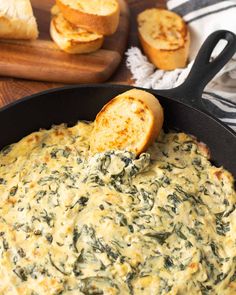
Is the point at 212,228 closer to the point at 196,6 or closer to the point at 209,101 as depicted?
the point at 209,101

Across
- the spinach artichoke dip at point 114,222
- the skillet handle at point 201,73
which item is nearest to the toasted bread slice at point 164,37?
the skillet handle at point 201,73

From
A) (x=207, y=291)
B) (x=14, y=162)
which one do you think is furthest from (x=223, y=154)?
(x=14, y=162)

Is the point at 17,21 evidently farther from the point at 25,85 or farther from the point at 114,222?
the point at 114,222

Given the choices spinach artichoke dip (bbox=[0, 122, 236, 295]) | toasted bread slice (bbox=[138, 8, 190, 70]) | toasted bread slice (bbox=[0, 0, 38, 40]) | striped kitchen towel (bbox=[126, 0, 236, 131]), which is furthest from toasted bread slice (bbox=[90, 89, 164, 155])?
toasted bread slice (bbox=[0, 0, 38, 40])

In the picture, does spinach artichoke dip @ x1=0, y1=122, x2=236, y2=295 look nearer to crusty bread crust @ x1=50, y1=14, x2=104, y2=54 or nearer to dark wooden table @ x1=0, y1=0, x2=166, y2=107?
dark wooden table @ x1=0, y1=0, x2=166, y2=107

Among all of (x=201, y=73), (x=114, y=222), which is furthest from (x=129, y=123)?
(x=114, y=222)

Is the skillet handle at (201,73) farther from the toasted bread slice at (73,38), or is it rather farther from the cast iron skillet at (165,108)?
the toasted bread slice at (73,38)
